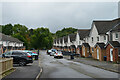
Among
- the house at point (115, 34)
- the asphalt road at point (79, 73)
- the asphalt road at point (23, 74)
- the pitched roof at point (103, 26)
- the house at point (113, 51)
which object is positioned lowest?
the asphalt road at point (79, 73)

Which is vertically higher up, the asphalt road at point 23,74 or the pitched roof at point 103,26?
the pitched roof at point 103,26

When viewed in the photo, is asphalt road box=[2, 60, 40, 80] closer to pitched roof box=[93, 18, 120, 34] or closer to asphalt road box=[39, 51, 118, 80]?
asphalt road box=[39, 51, 118, 80]

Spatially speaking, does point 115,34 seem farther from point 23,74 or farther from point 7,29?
point 7,29

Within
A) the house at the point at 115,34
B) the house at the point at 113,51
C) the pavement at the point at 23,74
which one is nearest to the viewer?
the pavement at the point at 23,74

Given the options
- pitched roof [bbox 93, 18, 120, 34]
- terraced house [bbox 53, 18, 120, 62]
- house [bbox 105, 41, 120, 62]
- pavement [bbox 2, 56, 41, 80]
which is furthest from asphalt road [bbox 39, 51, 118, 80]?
pitched roof [bbox 93, 18, 120, 34]

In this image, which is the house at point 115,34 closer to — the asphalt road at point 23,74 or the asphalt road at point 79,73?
the asphalt road at point 79,73

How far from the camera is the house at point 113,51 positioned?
83.3 ft

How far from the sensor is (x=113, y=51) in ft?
84.5

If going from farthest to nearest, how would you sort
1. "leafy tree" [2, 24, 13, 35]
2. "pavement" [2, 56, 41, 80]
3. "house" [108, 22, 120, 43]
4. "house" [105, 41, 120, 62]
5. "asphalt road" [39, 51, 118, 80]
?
"leafy tree" [2, 24, 13, 35] → "house" [108, 22, 120, 43] → "house" [105, 41, 120, 62] → "asphalt road" [39, 51, 118, 80] → "pavement" [2, 56, 41, 80]

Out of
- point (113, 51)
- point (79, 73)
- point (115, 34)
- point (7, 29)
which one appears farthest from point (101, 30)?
point (7, 29)

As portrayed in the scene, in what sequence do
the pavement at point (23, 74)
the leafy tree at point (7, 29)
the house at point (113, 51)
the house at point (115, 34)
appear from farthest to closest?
the leafy tree at point (7, 29), the house at point (115, 34), the house at point (113, 51), the pavement at point (23, 74)

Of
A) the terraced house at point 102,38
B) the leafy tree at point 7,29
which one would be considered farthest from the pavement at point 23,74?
the leafy tree at point 7,29

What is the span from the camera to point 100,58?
30.6 m

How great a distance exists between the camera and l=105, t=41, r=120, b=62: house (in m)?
25.4
